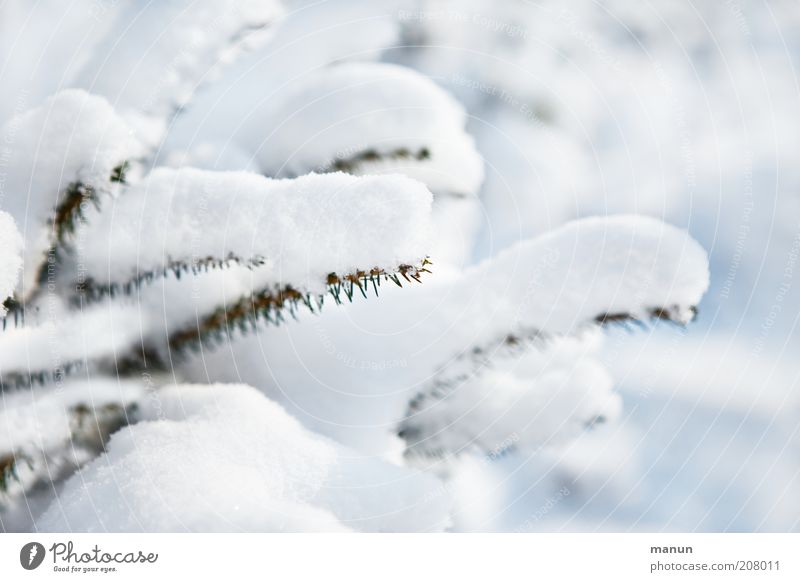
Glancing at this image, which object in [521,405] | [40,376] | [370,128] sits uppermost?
[370,128]

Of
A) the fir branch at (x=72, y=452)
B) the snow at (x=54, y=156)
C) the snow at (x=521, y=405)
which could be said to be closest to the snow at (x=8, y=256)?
the snow at (x=54, y=156)

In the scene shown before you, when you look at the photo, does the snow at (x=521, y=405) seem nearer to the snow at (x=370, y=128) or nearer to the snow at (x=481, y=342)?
the snow at (x=481, y=342)

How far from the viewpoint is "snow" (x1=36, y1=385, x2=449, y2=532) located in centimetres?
52

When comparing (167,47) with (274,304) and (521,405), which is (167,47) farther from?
(521,405)

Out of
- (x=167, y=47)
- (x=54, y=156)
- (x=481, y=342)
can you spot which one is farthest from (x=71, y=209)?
(x=481, y=342)

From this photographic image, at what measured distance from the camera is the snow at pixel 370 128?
20.9 inches

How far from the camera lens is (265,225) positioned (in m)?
0.50

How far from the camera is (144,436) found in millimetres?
527

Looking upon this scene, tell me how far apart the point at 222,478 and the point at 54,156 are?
0.29 m

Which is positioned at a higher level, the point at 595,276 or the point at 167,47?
the point at 167,47

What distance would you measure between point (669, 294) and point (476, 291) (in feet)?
0.52

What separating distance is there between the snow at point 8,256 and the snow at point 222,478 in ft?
0.45

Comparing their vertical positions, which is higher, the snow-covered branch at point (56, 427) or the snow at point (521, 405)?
the snow-covered branch at point (56, 427)
